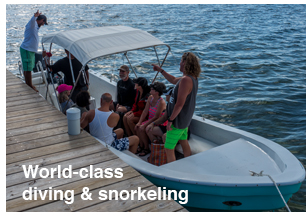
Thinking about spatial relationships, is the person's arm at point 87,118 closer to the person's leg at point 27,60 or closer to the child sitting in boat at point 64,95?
the child sitting in boat at point 64,95

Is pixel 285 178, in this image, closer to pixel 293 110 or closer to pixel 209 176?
pixel 209 176

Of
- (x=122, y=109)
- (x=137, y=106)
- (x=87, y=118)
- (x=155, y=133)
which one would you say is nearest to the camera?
(x=87, y=118)

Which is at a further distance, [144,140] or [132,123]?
[132,123]

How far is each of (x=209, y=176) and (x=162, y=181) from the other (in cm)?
51

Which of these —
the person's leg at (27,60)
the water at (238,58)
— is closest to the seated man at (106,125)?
the water at (238,58)

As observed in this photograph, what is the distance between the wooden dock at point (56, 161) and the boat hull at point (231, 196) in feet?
1.87

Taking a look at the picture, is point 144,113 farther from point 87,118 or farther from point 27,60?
point 27,60

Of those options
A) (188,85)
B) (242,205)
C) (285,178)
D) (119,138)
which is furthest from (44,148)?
(285,178)

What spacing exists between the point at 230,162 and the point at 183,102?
1009 mm

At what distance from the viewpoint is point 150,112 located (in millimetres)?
4523

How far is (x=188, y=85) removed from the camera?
346 cm

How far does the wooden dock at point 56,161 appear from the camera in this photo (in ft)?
9.27

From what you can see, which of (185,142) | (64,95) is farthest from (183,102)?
(64,95)

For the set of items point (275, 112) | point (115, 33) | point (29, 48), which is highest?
point (115, 33)
